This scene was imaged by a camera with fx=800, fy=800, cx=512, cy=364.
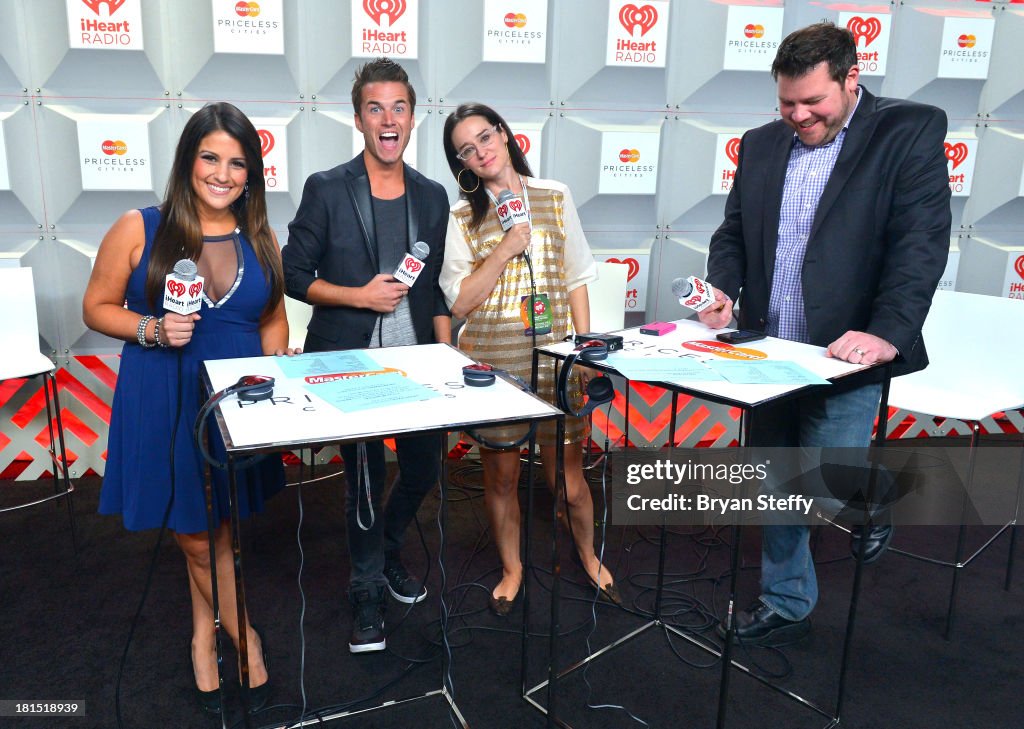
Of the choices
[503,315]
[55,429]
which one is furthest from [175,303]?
[55,429]

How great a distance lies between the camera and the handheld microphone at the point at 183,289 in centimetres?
196

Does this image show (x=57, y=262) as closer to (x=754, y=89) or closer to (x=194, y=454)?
(x=194, y=454)

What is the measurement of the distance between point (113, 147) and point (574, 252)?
2371 mm

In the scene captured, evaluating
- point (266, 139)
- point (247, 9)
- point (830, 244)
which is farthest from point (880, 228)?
point (247, 9)

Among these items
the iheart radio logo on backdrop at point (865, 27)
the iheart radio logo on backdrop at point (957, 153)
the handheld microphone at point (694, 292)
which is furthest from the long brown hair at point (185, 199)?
the iheart radio logo on backdrop at point (957, 153)

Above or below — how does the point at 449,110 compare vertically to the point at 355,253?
above

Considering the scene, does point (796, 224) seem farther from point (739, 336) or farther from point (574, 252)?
point (574, 252)

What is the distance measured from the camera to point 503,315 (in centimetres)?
276

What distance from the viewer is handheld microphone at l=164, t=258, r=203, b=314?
1.96 metres

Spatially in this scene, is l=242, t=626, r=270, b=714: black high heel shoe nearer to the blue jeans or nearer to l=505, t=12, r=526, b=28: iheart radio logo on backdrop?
the blue jeans

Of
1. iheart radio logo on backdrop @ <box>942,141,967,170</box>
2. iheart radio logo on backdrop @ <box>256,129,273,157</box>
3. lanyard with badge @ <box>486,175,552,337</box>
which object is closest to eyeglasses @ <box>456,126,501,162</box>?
lanyard with badge @ <box>486,175,552,337</box>

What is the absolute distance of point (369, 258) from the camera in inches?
103

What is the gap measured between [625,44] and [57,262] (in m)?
3.03

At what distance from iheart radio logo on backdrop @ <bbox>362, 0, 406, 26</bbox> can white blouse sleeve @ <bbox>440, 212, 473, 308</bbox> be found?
5.39 feet
